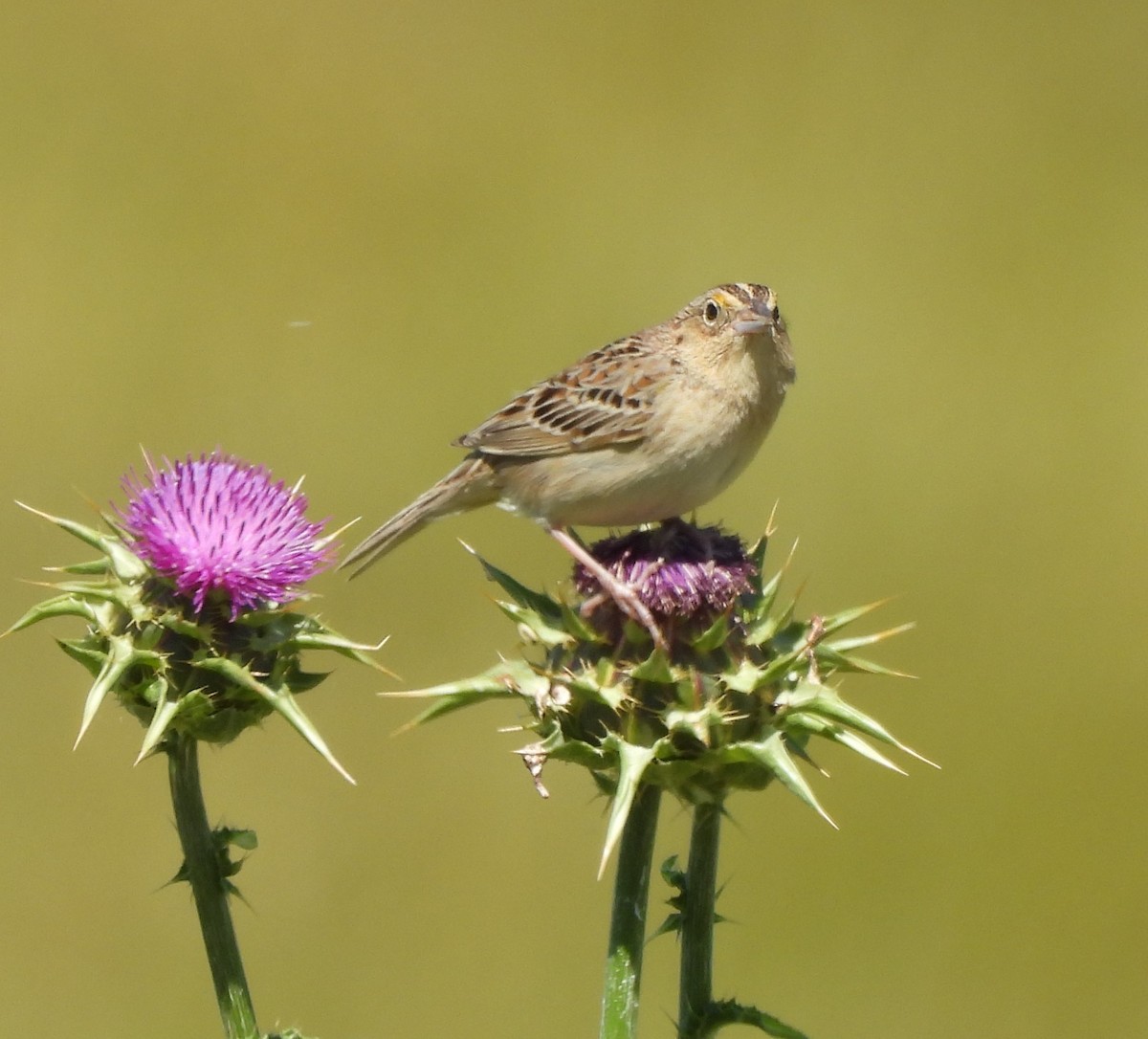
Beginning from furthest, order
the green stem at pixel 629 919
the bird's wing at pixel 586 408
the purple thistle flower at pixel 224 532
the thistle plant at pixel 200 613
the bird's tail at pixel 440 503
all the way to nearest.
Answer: the bird's tail at pixel 440 503 < the bird's wing at pixel 586 408 < the purple thistle flower at pixel 224 532 < the thistle plant at pixel 200 613 < the green stem at pixel 629 919

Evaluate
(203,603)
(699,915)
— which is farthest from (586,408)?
(699,915)

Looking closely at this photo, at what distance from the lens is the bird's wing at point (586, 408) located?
6.49 metres

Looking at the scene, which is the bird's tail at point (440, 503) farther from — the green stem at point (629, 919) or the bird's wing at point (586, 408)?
the green stem at point (629, 919)

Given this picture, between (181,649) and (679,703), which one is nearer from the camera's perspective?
(679,703)

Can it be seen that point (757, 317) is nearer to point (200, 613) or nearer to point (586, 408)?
point (586, 408)

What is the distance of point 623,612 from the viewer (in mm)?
5750

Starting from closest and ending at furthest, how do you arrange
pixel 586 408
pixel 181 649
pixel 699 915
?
1. pixel 699 915
2. pixel 181 649
3. pixel 586 408

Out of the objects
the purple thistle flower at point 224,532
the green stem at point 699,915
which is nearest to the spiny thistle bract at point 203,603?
the purple thistle flower at point 224,532

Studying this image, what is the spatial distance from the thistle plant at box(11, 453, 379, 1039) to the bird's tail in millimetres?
922

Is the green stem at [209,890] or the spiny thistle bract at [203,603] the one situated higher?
the spiny thistle bract at [203,603]

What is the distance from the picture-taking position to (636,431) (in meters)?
6.39

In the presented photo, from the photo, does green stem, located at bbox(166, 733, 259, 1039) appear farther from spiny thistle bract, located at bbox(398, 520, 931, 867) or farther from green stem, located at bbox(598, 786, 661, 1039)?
green stem, located at bbox(598, 786, 661, 1039)

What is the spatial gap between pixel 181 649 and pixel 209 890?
84 cm

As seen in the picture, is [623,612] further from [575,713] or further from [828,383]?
[828,383]
